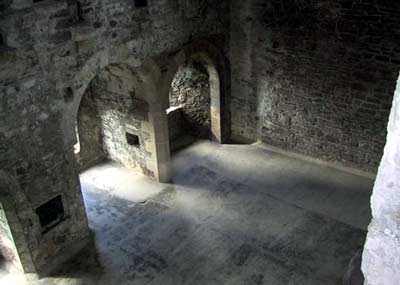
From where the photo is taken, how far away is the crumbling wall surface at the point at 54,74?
16.6 feet

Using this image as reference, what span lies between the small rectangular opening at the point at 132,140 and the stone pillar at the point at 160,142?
19.8 inches

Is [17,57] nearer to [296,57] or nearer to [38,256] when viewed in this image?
A: [38,256]

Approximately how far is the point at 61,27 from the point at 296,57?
14.3ft

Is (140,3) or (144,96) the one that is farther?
(144,96)

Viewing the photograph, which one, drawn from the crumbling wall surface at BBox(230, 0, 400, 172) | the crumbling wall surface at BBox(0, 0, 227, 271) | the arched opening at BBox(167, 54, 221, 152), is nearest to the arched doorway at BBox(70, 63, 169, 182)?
the crumbling wall surface at BBox(0, 0, 227, 271)

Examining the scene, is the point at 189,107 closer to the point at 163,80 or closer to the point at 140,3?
the point at 163,80

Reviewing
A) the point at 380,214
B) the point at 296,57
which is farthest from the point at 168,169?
the point at 380,214

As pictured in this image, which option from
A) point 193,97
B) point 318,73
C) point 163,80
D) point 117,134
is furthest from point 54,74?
point 318,73

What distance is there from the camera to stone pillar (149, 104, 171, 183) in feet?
24.6

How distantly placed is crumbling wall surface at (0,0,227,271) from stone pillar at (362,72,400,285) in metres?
4.52

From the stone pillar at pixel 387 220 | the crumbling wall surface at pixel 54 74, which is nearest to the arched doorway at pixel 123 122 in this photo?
the crumbling wall surface at pixel 54 74

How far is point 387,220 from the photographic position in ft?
5.12

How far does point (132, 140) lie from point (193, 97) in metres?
2.04

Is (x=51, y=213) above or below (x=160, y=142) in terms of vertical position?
below
